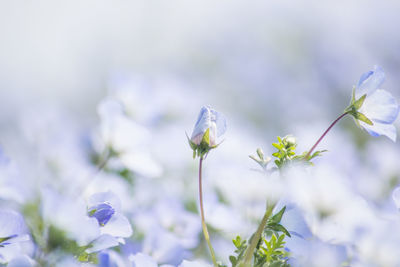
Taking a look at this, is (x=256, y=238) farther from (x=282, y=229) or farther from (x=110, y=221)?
(x=110, y=221)

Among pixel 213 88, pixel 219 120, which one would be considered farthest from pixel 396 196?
pixel 213 88

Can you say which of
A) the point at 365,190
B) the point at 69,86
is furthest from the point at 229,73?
the point at 365,190

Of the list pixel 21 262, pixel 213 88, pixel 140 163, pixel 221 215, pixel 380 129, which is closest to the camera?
pixel 21 262

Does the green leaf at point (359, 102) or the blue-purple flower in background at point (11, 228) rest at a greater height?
the green leaf at point (359, 102)

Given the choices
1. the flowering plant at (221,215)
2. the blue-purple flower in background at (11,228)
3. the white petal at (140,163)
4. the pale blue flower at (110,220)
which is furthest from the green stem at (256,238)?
the white petal at (140,163)

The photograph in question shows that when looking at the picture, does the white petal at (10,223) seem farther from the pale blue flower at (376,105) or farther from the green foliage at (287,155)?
the pale blue flower at (376,105)

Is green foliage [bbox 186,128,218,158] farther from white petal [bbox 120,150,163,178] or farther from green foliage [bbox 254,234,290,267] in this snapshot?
white petal [bbox 120,150,163,178]

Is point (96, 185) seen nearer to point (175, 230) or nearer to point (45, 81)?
point (175, 230)
